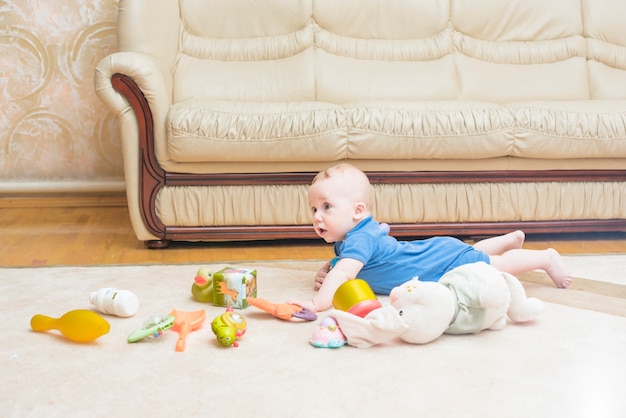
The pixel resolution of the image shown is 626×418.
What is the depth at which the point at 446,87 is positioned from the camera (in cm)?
333

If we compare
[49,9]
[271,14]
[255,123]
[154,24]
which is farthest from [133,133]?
[49,9]

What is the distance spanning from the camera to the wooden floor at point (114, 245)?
8.29 ft

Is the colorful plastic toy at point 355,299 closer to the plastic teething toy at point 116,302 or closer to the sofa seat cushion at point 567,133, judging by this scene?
the plastic teething toy at point 116,302

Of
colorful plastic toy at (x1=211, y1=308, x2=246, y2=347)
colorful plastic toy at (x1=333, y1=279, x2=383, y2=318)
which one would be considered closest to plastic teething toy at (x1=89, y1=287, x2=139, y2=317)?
colorful plastic toy at (x1=211, y1=308, x2=246, y2=347)

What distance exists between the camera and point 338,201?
1954 mm

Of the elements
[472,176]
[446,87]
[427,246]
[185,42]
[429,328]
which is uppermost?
[185,42]

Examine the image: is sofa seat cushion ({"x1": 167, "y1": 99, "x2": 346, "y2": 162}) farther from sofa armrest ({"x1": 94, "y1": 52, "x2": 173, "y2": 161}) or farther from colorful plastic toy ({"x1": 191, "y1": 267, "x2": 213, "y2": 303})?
colorful plastic toy ({"x1": 191, "y1": 267, "x2": 213, "y2": 303})

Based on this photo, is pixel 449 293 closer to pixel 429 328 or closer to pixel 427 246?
pixel 429 328

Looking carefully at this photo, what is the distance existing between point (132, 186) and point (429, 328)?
1.43m

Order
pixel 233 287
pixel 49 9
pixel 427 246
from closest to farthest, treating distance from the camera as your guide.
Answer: pixel 233 287 → pixel 427 246 → pixel 49 9

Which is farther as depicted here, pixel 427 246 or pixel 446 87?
pixel 446 87

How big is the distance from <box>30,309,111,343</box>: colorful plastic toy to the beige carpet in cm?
3

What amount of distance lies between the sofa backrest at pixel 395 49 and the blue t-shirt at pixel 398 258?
1380 mm

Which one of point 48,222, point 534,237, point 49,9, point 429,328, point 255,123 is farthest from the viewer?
point 49,9
